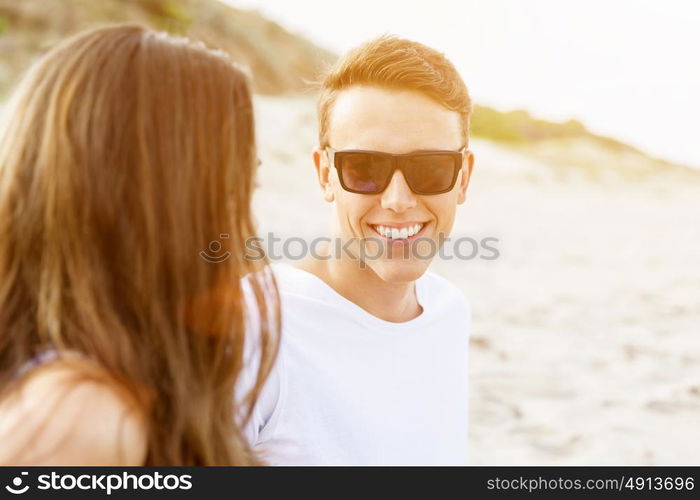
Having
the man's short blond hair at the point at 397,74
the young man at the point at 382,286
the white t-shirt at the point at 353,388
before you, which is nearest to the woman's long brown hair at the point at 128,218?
the white t-shirt at the point at 353,388

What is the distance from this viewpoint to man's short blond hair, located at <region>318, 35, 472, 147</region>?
2.42 metres

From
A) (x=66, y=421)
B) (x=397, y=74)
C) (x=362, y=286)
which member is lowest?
(x=66, y=421)

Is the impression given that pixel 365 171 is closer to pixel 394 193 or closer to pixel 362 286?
pixel 394 193

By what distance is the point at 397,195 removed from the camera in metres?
2.38

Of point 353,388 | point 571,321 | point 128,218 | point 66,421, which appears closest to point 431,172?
point 353,388

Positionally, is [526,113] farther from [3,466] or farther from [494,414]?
[3,466]

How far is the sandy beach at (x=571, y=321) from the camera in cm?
435

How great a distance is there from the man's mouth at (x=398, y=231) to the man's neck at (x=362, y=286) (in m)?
0.13

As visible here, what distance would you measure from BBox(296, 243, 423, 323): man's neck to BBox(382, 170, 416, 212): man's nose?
0.23m

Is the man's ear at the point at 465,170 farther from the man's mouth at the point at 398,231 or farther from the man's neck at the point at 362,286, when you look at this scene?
the man's neck at the point at 362,286

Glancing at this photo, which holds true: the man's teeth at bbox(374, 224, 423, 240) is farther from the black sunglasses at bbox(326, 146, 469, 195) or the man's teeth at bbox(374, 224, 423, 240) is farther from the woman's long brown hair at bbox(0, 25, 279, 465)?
the woman's long brown hair at bbox(0, 25, 279, 465)

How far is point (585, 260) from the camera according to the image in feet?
34.0

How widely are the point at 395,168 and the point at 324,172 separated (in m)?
0.36

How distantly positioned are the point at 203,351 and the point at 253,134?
50cm
